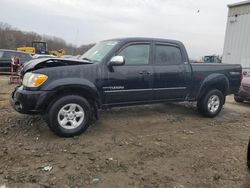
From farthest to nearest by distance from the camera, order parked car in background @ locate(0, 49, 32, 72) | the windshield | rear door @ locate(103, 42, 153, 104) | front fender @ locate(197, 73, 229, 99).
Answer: parked car in background @ locate(0, 49, 32, 72) → front fender @ locate(197, 73, 229, 99) → the windshield → rear door @ locate(103, 42, 153, 104)

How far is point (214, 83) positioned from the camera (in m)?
7.46

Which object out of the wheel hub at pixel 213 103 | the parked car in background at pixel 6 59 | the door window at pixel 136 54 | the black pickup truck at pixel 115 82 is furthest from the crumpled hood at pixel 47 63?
the parked car in background at pixel 6 59

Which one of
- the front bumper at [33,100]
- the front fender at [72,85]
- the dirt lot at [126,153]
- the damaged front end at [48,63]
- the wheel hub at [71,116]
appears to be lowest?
the dirt lot at [126,153]

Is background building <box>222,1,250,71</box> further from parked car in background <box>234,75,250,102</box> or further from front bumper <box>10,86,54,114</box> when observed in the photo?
front bumper <box>10,86,54,114</box>

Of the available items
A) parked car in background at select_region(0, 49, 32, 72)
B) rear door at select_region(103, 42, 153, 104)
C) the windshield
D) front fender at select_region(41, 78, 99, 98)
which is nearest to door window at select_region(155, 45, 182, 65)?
rear door at select_region(103, 42, 153, 104)

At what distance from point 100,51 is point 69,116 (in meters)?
1.61

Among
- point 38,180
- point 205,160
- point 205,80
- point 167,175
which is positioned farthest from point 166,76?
point 38,180

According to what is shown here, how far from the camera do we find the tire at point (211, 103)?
24.1ft

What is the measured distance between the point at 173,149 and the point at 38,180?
2.28m

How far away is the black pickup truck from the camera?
5.11 metres

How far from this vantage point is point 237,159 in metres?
4.75

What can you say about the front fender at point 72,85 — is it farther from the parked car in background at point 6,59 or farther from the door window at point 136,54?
the parked car in background at point 6,59

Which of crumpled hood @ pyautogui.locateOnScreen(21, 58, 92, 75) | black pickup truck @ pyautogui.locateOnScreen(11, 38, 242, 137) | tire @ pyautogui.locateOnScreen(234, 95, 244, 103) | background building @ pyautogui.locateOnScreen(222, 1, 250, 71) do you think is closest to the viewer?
black pickup truck @ pyautogui.locateOnScreen(11, 38, 242, 137)

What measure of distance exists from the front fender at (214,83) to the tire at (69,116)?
3.09 m
